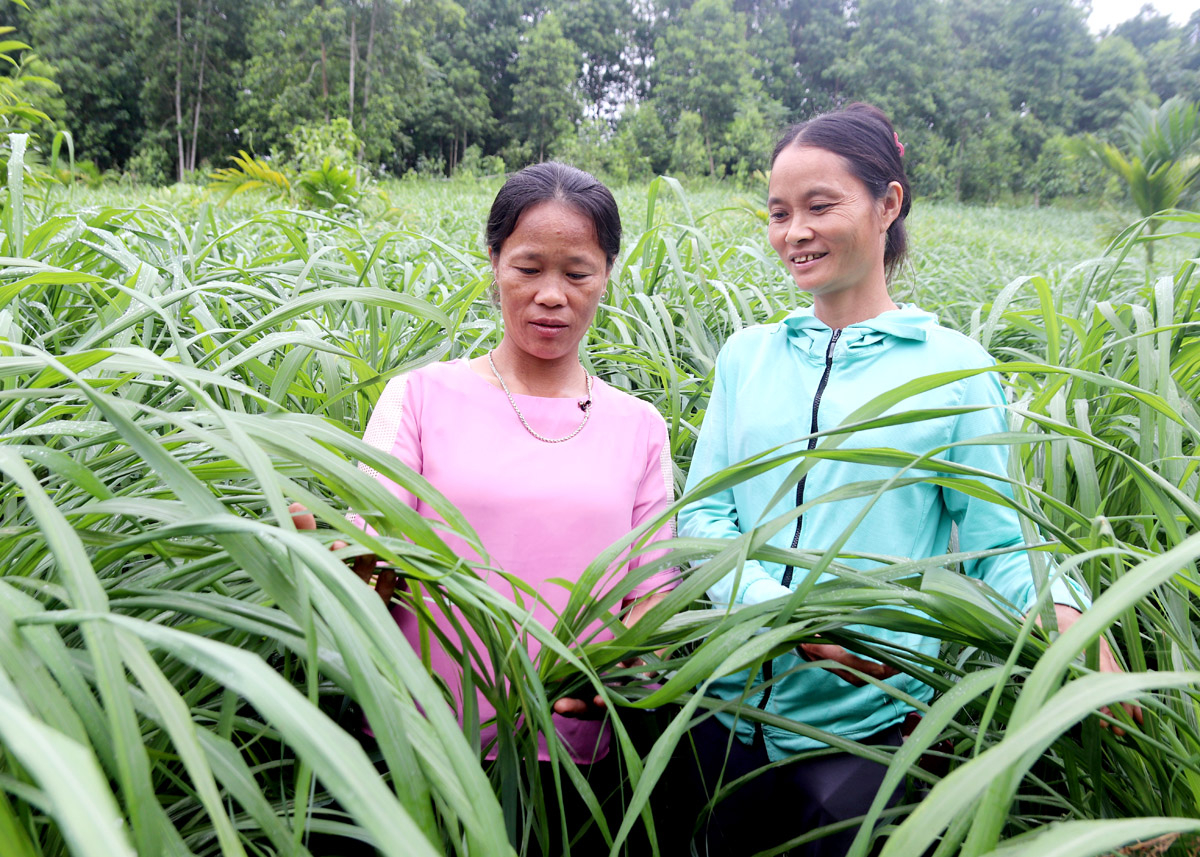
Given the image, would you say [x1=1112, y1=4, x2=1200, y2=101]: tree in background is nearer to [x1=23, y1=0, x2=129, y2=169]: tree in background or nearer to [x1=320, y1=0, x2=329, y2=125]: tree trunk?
[x1=320, y1=0, x2=329, y2=125]: tree trunk

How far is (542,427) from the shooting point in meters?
1.05

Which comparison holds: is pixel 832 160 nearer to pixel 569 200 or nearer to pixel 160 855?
pixel 569 200

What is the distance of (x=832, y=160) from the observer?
103cm

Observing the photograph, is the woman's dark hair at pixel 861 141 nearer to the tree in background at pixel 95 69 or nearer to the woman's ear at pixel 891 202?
the woman's ear at pixel 891 202

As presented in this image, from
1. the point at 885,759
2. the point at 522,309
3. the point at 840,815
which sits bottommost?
the point at 840,815

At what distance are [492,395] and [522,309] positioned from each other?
0.13 m

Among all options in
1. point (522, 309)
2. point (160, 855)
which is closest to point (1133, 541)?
point (522, 309)

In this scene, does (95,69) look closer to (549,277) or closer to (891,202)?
(549,277)

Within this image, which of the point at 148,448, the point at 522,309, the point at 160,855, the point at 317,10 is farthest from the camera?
the point at 317,10

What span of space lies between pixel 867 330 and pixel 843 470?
0.21 m

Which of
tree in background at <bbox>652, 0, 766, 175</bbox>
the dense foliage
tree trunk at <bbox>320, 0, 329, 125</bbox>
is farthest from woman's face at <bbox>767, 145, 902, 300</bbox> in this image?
tree in background at <bbox>652, 0, 766, 175</bbox>

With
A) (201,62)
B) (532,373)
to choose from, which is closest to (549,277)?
(532,373)


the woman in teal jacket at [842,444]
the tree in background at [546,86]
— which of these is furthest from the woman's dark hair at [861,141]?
the tree in background at [546,86]

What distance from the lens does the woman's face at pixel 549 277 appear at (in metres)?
1.03
